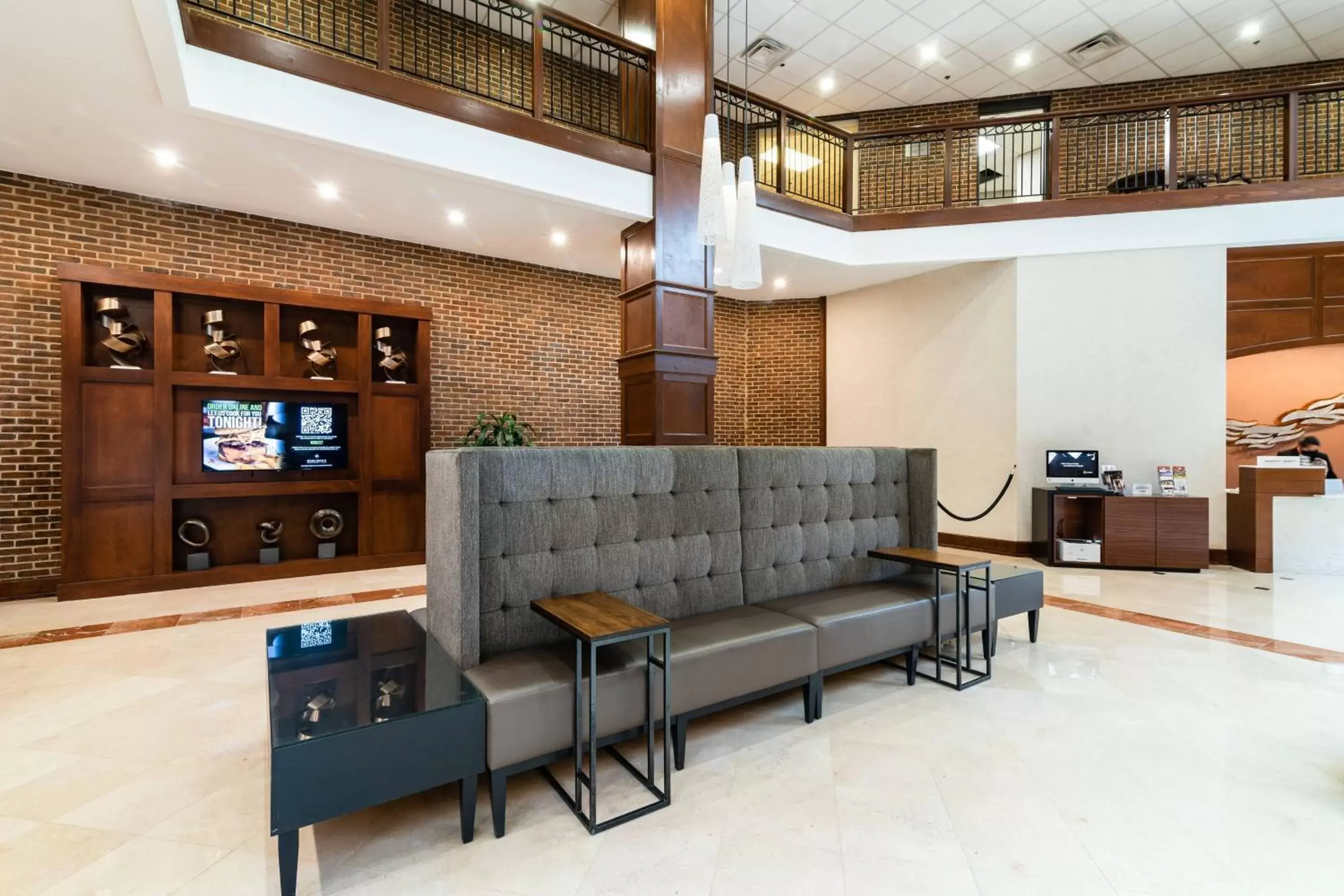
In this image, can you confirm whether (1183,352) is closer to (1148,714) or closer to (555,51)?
(1148,714)

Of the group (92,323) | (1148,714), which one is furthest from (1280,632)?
(92,323)

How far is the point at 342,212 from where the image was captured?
524 centimetres

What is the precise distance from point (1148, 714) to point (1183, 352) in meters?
5.27

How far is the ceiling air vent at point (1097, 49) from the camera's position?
702 cm

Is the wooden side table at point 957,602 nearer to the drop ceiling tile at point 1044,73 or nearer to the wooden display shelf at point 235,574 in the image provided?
the wooden display shelf at point 235,574

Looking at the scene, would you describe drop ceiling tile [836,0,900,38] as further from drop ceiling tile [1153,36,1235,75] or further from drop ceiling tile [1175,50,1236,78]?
drop ceiling tile [1175,50,1236,78]

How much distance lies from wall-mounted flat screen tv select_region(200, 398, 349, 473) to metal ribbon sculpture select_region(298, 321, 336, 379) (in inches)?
12.9

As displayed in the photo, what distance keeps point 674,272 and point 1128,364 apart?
5.14 meters

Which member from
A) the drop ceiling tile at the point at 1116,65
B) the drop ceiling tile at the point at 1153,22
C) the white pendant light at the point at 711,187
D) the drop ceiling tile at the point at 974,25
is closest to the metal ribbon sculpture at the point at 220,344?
the white pendant light at the point at 711,187

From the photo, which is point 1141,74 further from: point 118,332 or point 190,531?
point 190,531

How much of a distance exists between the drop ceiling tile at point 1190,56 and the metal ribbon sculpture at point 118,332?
11.7m

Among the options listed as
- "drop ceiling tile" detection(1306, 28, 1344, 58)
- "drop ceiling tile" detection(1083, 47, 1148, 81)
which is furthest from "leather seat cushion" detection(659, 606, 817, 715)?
"drop ceiling tile" detection(1306, 28, 1344, 58)

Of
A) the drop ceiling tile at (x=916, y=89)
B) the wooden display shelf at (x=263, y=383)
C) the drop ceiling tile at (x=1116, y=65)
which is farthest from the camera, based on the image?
the drop ceiling tile at (x=916, y=89)

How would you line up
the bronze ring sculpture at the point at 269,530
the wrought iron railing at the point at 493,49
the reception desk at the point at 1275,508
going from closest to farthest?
the wrought iron railing at the point at 493,49 → the bronze ring sculpture at the point at 269,530 → the reception desk at the point at 1275,508
